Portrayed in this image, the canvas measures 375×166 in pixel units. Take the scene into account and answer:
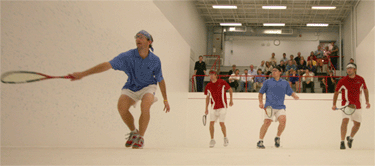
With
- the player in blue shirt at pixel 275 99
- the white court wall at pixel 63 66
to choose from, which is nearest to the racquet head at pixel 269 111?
the player in blue shirt at pixel 275 99

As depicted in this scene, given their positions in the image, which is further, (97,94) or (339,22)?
(339,22)

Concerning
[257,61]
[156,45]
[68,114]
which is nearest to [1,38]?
[68,114]

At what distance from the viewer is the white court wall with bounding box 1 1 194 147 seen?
9.45ft

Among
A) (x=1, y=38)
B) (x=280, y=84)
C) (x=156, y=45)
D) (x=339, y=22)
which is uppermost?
(x=339, y=22)

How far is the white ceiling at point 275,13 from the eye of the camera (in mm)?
11531

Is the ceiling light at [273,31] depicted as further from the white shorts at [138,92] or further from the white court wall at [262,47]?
the white shorts at [138,92]

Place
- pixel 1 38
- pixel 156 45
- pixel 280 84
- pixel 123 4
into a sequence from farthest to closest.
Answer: pixel 156 45, pixel 280 84, pixel 123 4, pixel 1 38

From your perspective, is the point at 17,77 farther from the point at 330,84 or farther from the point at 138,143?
the point at 330,84

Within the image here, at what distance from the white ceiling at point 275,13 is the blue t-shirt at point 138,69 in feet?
28.2

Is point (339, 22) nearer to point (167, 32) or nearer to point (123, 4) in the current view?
point (167, 32)

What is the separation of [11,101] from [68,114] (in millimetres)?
636

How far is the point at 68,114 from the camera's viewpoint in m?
3.41

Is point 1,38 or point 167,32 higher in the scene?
point 167,32

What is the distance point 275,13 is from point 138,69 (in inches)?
423
